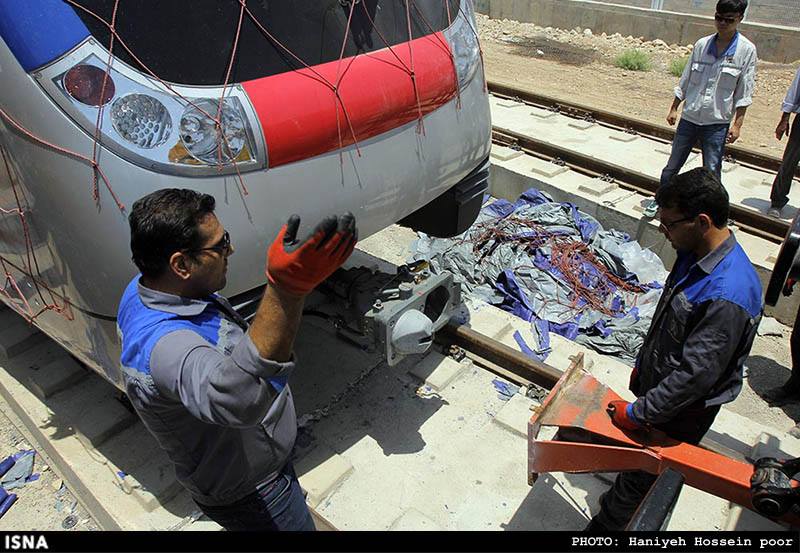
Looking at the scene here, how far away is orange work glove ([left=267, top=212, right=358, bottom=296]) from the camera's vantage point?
5.11 ft

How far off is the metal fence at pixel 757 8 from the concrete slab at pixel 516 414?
14.6m

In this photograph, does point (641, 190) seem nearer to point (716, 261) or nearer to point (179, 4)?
point (716, 261)

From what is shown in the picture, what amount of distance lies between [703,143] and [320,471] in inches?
186

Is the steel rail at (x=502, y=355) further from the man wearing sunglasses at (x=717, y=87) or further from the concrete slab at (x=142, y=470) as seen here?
the man wearing sunglasses at (x=717, y=87)

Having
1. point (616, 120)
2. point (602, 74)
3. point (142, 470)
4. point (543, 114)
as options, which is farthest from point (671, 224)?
point (602, 74)

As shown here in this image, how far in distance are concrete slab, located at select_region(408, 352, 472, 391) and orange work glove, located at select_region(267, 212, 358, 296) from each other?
2.59 metres

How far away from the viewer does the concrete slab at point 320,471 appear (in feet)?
11.0

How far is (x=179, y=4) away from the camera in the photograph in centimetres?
270

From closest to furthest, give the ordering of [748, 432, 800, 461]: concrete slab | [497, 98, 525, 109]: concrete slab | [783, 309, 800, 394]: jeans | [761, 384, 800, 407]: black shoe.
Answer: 1. [748, 432, 800, 461]: concrete slab
2. [783, 309, 800, 394]: jeans
3. [761, 384, 800, 407]: black shoe
4. [497, 98, 525, 109]: concrete slab

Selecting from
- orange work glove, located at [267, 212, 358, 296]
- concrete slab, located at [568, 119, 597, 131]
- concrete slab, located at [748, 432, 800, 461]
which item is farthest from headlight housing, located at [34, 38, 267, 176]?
concrete slab, located at [568, 119, 597, 131]

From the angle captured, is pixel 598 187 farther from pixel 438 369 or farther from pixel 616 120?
pixel 438 369

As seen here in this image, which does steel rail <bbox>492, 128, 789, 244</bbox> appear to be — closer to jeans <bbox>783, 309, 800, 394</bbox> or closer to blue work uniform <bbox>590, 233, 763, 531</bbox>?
jeans <bbox>783, 309, 800, 394</bbox>

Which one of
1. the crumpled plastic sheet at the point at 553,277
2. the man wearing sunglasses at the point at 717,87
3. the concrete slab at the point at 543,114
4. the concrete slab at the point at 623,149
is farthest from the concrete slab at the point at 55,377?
the concrete slab at the point at 543,114

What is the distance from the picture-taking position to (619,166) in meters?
6.91
